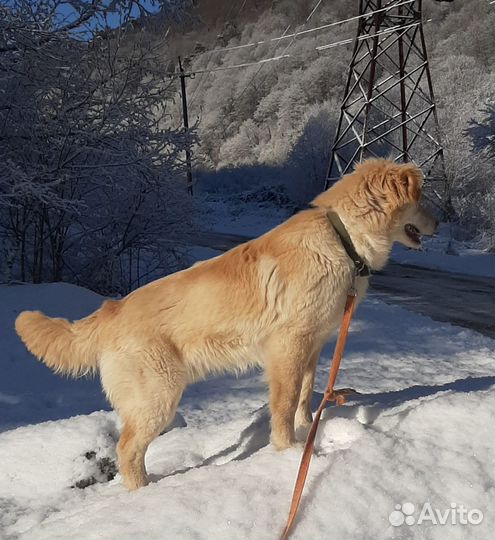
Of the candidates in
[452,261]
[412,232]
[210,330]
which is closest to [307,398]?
[210,330]

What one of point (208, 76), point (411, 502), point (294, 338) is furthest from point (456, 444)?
point (208, 76)

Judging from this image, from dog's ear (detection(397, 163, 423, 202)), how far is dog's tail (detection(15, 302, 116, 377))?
2.11 m

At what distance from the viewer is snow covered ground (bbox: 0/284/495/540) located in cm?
242

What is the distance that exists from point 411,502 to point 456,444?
472 millimetres

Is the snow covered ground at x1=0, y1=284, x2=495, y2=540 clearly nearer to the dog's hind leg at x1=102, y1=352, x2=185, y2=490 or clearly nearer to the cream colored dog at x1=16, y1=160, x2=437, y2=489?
Result: the dog's hind leg at x1=102, y1=352, x2=185, y2=490

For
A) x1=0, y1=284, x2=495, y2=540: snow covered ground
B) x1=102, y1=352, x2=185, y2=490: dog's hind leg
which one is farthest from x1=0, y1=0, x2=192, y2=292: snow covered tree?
x1=102, y1=352, x2=185, y2=490: dog's hind leg

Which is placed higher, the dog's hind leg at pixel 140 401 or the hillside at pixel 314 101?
the hillside at pixel 314 101

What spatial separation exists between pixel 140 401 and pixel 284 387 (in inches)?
33.7

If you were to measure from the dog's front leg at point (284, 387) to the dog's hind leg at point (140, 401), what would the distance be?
0.56 metres

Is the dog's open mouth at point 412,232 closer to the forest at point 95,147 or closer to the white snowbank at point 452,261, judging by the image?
the forest at point 95,147

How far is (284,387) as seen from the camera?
3.41 m

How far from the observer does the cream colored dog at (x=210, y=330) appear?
11.0ft

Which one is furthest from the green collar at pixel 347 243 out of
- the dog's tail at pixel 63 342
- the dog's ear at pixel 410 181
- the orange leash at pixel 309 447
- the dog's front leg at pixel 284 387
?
the dog's tail at pixel 63 342

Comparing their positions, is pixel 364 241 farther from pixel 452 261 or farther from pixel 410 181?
pixel 452 261
